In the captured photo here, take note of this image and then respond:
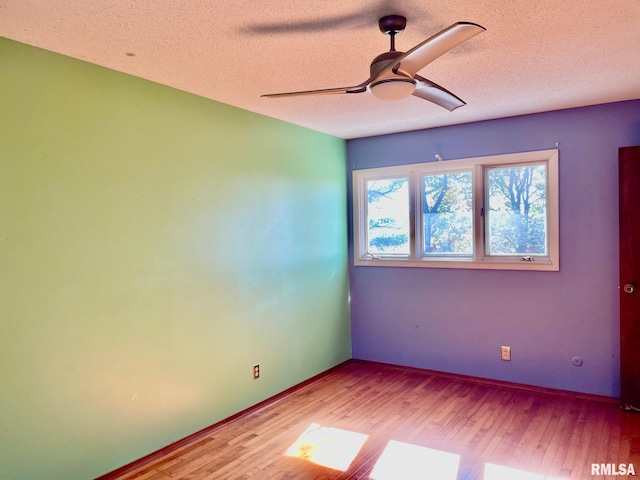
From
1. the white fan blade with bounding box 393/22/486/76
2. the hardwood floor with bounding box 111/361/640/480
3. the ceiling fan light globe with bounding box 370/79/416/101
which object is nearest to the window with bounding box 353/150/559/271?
the hardwood floor with bounding box 111/361/640/480

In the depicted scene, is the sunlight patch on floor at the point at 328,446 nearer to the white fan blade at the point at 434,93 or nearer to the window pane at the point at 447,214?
the window pane at the point at 447,214

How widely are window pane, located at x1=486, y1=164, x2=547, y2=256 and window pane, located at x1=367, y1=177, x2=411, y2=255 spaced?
2.76ft

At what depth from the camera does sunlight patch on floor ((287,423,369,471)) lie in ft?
8.95

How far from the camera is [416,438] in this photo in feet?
9.82

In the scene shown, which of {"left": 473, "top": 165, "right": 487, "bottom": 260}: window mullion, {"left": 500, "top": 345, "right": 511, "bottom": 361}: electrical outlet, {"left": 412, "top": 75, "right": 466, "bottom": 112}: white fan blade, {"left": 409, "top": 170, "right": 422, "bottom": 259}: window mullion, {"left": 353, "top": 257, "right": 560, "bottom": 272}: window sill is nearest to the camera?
{"left": 412, "top": 75, "right": 466, "bottom": 112}: white fan blade

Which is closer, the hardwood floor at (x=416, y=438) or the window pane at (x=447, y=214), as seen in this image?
the hardwood floor at (x=416, y=438)

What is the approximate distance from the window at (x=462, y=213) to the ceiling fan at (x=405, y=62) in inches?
80.9

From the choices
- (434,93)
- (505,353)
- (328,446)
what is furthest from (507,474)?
(434,93)

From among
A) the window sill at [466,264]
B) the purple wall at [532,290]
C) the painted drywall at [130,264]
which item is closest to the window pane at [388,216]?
the window sill at [466,264]

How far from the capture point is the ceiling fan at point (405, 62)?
160cm

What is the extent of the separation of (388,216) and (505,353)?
1.74 m

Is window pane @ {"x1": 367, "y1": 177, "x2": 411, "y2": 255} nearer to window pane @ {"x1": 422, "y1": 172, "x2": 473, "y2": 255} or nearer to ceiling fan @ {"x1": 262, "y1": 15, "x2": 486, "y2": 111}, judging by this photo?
window pane @ {"x1": 422, "y1": 172, "x2": 473, "y2": 255}

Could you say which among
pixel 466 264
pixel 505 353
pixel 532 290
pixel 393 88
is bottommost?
pixel 505 353

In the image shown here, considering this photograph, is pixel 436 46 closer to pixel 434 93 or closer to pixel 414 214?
pixel 434 93
